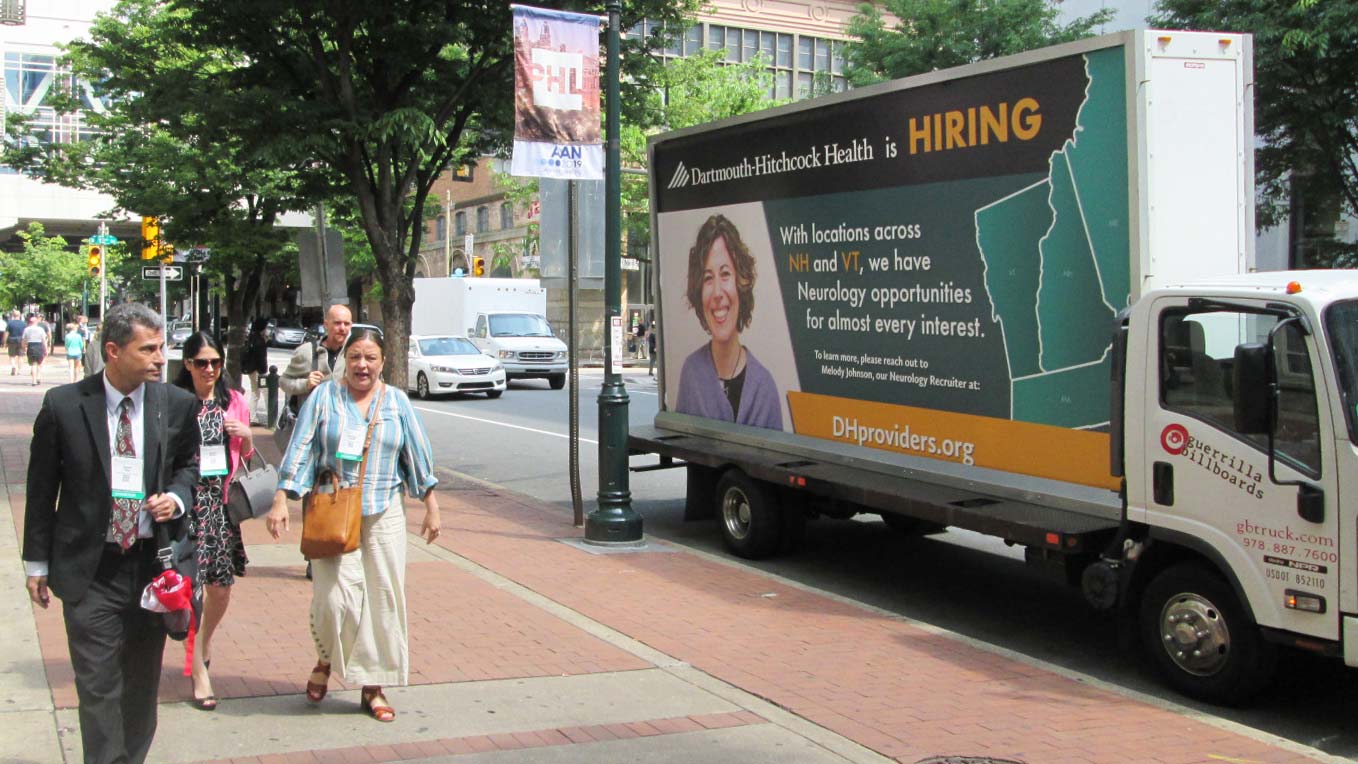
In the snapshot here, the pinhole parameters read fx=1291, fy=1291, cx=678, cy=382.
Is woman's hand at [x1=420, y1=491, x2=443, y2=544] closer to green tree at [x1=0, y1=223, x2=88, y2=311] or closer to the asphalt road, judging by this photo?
the asphalt road

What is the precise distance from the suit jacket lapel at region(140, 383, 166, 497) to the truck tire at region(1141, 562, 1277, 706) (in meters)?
Result: 4.99

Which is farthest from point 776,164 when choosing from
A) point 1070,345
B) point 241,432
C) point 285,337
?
point 285,337

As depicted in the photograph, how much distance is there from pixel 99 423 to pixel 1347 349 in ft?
17.9

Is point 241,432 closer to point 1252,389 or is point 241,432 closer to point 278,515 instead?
point 278,515

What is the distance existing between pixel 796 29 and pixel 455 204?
20487 mm

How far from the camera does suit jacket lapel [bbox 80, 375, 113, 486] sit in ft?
14.3

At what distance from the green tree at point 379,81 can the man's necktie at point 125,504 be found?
9709 mm

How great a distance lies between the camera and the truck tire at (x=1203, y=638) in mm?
6359

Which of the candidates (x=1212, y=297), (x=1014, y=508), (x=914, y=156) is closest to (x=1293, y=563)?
(x=1212, y=297)

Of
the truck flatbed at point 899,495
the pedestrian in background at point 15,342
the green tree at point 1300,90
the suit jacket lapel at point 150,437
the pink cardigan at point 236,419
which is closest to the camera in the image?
the suit jacket lapel at point 150,437

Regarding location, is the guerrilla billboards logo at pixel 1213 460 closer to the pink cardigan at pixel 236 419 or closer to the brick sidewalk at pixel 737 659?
the brick sidewalk at pixel 737 659

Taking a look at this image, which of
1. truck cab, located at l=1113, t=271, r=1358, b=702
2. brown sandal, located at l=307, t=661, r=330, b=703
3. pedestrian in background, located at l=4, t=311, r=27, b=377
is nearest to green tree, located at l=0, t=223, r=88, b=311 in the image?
pedestrian in background, located at l=4, t=311, r=27, b=377

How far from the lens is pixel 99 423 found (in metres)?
4.37

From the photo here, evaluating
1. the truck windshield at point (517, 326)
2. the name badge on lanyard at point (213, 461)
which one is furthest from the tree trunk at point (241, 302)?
the name badge on lanyard at point (213, 461)
